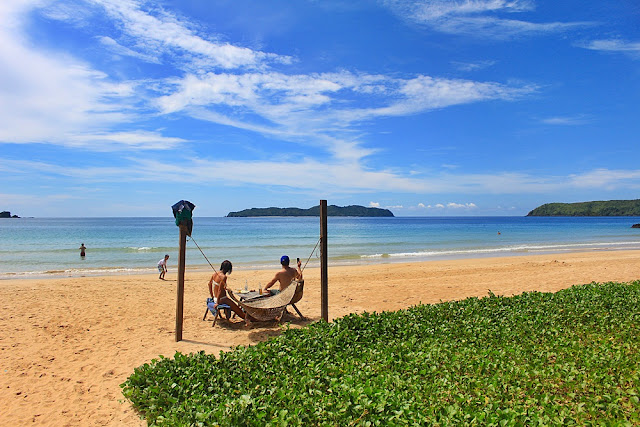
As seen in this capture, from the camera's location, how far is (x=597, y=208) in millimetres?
170000

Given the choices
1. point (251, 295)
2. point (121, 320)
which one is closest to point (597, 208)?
point (251, 295)

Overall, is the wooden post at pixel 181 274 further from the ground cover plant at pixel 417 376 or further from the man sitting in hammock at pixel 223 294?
the ground cover plant at pixel 417 376

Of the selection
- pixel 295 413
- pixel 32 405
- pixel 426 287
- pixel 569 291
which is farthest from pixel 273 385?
pixel 426 287

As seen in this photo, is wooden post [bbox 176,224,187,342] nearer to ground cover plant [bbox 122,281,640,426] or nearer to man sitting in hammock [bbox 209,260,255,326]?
man sitting in hammock [bbox 209,260,255,326]

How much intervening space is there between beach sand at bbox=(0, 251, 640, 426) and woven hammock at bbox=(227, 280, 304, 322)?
0.36 m

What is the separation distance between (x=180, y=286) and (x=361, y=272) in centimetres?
1129

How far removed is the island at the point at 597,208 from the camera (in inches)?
6359

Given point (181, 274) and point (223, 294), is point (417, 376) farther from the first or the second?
point (223, 294)

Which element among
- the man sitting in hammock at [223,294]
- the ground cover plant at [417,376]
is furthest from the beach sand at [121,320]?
the ground cover plant at [417,376]

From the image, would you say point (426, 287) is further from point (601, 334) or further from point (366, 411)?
point (366, 411)

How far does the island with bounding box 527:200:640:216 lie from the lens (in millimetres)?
161525

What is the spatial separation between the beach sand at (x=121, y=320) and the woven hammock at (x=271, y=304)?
1.19 feet

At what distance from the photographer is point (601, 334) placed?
6.59 metres

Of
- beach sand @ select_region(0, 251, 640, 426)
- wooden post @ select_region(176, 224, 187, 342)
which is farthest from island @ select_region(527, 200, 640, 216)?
wooden post @ select_region(176, 224, 187, 342)
